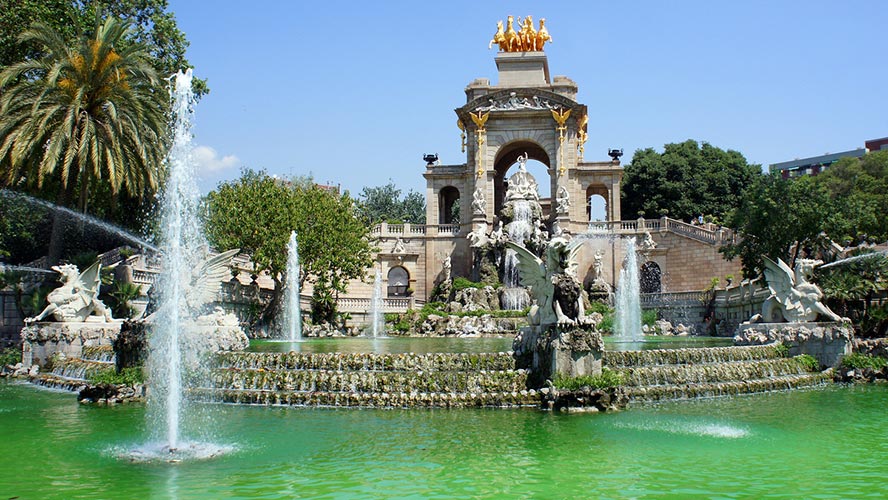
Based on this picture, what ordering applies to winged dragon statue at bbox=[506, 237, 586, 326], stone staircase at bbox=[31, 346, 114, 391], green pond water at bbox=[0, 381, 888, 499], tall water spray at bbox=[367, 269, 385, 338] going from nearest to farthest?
green pond water at bbox=[0, 381, 888, 499] < winged dragon statue at bbox=[506, 237, 586, 326] < stone staircase at bbox=[31, 346, 114, 391] < tall water spray at bbox=[367, 269, 385, 338]

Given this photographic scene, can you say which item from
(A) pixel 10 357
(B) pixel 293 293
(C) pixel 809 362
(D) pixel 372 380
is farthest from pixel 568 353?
(B) pixel 293 293

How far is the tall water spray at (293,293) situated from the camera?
34344 millimetres

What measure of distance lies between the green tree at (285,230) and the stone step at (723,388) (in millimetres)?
20810

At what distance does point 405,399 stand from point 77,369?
10.1 meters

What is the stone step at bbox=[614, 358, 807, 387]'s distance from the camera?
1766 cm

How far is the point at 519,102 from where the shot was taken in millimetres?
49344

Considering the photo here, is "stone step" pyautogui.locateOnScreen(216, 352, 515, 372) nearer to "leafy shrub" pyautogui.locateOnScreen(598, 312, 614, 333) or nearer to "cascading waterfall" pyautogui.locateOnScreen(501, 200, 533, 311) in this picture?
"leafy shrub" pyautogui.locateOnScreen(598, 312, 614, 333)

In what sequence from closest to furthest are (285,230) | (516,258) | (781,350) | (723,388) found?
(723,388) → (781,350) → (285,230) → (516,258)

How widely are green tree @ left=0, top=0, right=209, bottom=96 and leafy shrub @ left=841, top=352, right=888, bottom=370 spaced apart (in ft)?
80.5

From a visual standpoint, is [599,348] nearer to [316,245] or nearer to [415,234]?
[316,245]

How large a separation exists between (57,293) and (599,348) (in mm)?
15744

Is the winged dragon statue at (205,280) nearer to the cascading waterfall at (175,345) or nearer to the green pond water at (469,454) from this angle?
the cascading waterfall at (175,345)

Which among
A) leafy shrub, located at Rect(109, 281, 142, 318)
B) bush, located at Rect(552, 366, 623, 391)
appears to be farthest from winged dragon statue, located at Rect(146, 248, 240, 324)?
bush, located at Rect(552, 366, 623, 391)

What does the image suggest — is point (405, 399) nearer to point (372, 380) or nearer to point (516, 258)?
point (372, 380)
